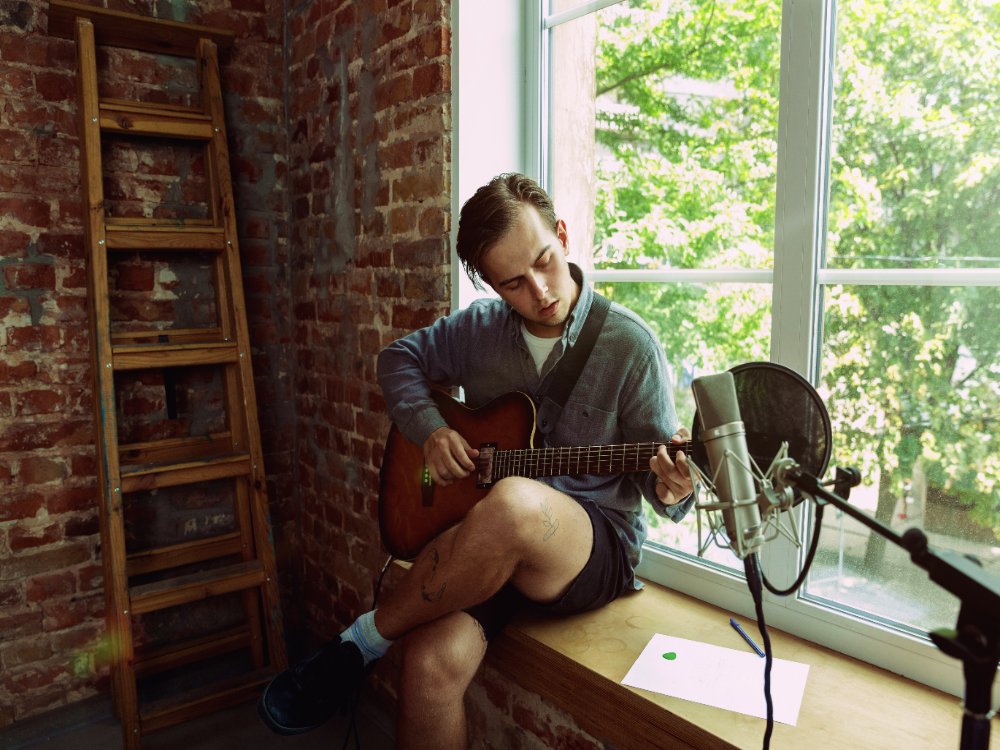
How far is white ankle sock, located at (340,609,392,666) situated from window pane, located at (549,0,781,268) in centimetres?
105

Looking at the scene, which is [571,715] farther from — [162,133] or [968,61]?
[162,133]

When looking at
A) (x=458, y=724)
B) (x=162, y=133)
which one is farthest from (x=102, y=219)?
(x=458, y=724)

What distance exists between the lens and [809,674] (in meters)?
1.42

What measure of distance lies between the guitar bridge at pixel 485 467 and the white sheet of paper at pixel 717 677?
486 millimetres

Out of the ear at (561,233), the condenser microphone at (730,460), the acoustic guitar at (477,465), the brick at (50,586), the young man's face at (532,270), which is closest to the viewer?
the condenser microphone at (730,460)

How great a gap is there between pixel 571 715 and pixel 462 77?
159 cm

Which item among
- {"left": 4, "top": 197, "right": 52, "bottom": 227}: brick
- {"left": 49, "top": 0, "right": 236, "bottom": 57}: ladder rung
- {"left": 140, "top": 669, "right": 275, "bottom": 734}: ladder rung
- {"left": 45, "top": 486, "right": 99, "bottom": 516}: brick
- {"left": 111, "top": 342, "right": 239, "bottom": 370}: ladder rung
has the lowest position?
{"left": 140, "top": 669, "right": 275, "bottom": 734}: ladder rung

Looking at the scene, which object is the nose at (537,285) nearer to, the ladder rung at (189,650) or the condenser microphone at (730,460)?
the condenser microphone at (730,460)

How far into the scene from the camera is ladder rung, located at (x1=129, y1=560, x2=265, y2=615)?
2250 mm

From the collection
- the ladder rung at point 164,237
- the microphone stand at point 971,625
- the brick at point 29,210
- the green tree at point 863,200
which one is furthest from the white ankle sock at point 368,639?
the brick at point 29,210

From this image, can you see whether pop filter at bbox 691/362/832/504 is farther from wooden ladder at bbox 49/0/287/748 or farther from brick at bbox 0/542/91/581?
brick at bbox 0/542/91/581

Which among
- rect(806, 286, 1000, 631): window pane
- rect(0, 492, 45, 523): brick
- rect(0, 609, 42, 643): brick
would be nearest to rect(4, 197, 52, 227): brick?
rect(0, 492, 45, 523): brick

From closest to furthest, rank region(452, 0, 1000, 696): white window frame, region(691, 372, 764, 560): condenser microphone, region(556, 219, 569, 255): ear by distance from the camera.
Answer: region(691, 372, 764, 560): condenser microphone, region(452, 0, 1000, 696): white window frame, region(556, 219, 569, 255): ear

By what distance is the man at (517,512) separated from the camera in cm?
149
